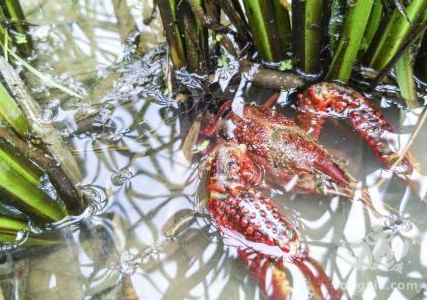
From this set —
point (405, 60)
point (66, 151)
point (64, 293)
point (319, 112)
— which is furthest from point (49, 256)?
point (405, 60)

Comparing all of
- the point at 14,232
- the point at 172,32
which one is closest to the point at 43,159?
the point at 14,232

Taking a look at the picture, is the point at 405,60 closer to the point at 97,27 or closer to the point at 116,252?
the point at 116,252

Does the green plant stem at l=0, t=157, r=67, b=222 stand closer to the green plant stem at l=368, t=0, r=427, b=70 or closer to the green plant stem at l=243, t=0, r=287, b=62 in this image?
the green plant stem at l=243, t=0, r=287, b=62

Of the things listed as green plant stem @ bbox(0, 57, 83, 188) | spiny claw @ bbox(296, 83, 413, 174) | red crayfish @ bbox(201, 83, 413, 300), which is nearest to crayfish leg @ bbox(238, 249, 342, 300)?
red crayfish @ bbox(201, 83, 413, 300)

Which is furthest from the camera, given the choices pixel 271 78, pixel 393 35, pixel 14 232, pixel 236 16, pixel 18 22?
pixel 18 22

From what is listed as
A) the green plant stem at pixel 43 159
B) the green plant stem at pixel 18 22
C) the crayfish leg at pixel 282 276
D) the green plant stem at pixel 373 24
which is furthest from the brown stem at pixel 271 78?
the green plant stem at pixel 18 22

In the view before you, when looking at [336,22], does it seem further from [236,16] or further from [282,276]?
[282,276]
